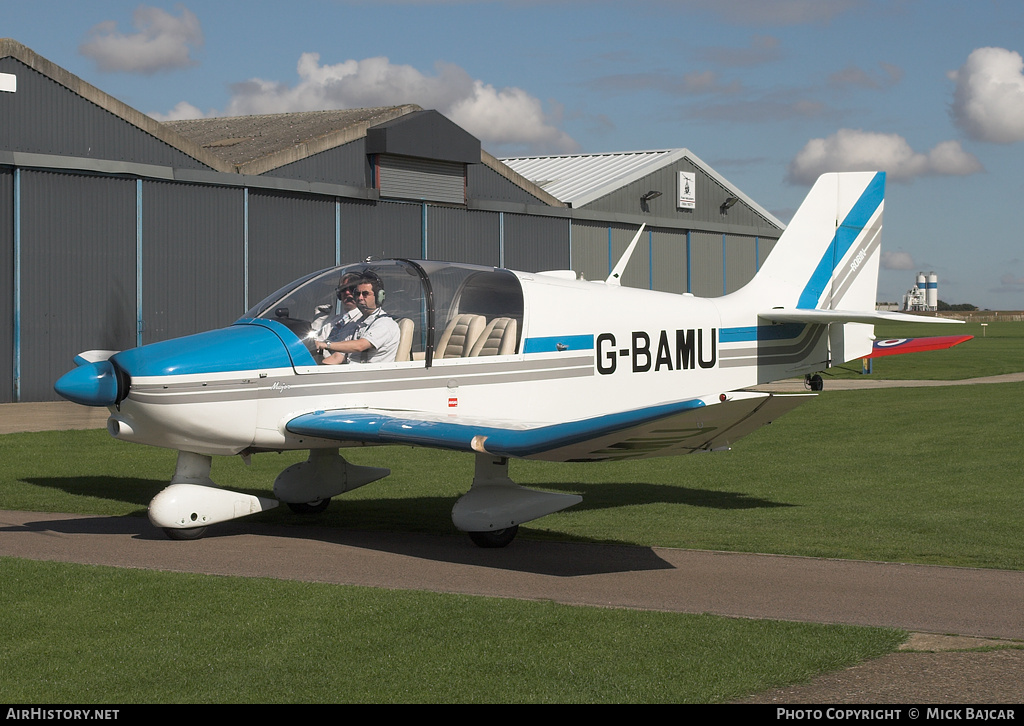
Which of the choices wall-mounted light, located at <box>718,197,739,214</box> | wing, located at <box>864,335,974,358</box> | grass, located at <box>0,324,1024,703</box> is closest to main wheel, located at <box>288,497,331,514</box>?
grass, located at <box>0,324,1024,703</box>

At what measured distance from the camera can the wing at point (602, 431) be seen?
7.29m

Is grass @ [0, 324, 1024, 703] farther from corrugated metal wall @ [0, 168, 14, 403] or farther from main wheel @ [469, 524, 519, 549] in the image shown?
corrugated metal wall @ [0, 168, 14, 403]

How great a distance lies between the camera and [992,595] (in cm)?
716

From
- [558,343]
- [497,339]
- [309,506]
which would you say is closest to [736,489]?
[558,343]

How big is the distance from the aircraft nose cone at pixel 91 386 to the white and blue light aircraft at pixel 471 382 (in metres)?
0.01

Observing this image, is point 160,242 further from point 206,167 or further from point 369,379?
point 369,379

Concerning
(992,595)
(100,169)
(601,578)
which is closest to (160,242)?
(100,169)

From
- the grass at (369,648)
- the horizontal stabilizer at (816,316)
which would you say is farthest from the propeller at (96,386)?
the horizontal stabilizer at (816,316)

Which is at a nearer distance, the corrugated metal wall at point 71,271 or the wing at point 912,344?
the wing at point 912,344

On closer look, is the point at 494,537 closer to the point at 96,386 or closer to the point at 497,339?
the point at 497,339

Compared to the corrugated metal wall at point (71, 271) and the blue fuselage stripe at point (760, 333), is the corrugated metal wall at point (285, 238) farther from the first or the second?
the blue fuselage stripe at point (760, 333)

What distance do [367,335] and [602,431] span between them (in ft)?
8.69

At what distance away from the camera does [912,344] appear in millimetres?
11820

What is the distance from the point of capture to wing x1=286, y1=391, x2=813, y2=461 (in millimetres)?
7289
